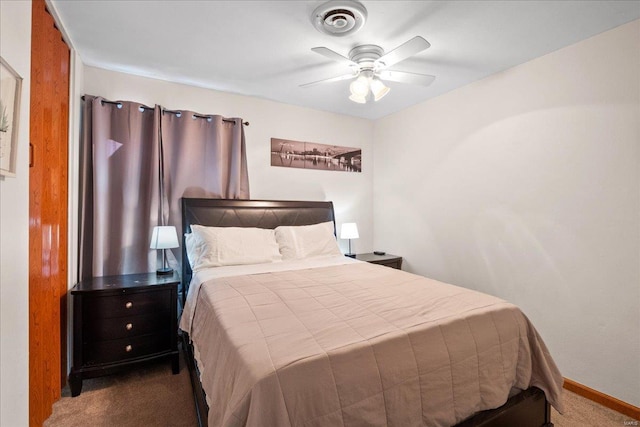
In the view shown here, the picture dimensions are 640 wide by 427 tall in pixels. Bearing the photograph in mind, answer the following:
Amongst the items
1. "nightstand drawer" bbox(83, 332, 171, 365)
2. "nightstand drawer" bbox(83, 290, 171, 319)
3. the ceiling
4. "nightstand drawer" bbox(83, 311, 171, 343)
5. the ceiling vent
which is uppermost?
the ceiling

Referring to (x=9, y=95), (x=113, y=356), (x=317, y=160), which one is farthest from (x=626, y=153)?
(x=113, y=356)

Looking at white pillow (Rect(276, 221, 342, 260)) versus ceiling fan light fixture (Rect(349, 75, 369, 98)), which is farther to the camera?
Answer: white pillow (Rect(276, 221, 342, 260))

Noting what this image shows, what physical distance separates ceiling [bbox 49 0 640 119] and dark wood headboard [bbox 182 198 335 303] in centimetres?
121

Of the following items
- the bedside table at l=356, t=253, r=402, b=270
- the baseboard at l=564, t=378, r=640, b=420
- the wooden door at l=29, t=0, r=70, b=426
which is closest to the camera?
the wooden door at l=29, t=0, r=70, b=426

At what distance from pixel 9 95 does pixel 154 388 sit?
2.01 m

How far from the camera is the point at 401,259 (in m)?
3.63

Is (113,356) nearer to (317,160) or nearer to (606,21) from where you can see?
(317,160)

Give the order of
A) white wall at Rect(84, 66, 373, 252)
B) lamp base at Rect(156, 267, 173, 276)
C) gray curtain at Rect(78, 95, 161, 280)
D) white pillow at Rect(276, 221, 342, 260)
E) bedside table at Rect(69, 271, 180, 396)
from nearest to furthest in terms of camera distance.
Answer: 1. bedside table at Rect(69, 271, 180, 396)
2. gray curtain at Rect(78, 95, 161, 280)
3. lamp base at Rect(156, 267, 173, 276)
4. white wall at Rect(84, 66, 373, 252)
5. white pillow at Rect(276, 221, 342, 260)

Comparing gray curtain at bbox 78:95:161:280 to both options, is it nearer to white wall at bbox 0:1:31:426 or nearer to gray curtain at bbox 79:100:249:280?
gray curtain at bbox 79:100:249:280

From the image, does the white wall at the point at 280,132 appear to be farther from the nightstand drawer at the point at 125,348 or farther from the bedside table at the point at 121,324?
the nightstand drawer at the point at 125,348

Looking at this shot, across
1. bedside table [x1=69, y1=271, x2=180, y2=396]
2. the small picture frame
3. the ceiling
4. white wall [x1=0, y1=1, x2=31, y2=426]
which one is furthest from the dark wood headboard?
the small picture frame

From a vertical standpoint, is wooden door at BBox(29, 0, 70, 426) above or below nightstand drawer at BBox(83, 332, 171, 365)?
above

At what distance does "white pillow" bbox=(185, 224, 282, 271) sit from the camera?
248 centimetres

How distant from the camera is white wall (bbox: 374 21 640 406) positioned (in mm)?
1954
